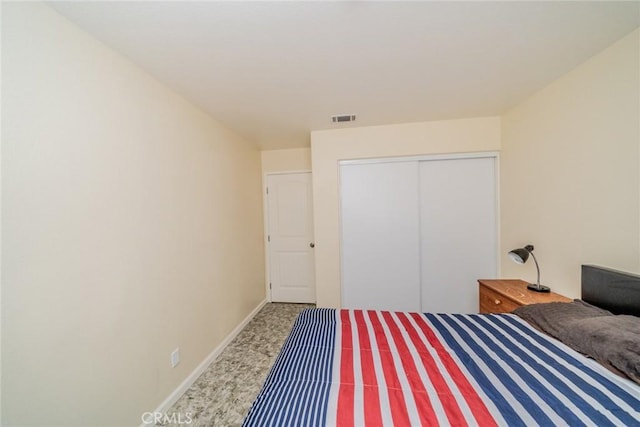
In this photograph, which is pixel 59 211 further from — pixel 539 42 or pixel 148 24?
pixel 539 42

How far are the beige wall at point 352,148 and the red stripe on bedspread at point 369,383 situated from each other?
1338 millimetres

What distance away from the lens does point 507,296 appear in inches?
70.8

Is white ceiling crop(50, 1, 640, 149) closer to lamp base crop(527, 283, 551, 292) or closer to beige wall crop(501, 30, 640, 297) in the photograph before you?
beige wall crop(501, 30, 640, 297)

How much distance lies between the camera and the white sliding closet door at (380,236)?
266 centimetres

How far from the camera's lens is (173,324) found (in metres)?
1.67

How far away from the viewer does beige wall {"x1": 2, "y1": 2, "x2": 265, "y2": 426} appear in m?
0.89

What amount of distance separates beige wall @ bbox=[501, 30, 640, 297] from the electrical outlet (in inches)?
118

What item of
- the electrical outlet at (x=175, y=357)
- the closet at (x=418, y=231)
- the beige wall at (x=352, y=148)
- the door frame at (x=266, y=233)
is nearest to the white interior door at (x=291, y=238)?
the door frame at (x=266, y=233)

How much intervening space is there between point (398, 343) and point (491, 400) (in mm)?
476

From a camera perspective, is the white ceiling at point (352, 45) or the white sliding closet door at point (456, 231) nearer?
the white ceiling at point (352, 45)

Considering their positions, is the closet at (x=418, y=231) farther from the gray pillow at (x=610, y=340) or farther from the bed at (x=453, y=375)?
the gray pillow at (x=610, y=340)

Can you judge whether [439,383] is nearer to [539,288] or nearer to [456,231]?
[539,288]

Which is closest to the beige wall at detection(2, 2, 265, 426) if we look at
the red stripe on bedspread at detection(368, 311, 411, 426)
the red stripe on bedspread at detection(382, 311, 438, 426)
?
the red stripe on bedspread at detection(368, 311, 411, 426)

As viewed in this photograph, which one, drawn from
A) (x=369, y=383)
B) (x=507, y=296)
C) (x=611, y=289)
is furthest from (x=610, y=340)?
(x=369, y=383)
